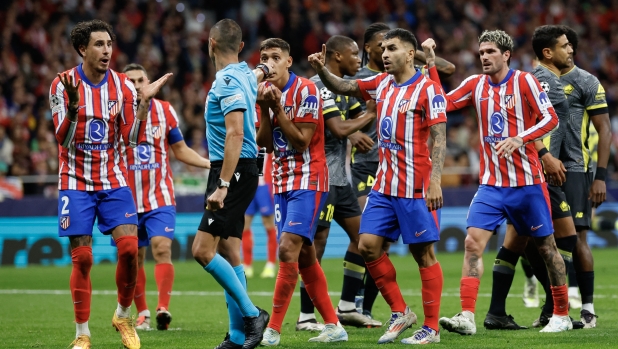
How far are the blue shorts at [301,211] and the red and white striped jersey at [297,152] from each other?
6 cm

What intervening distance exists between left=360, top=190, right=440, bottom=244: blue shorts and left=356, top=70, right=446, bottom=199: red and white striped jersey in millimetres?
69

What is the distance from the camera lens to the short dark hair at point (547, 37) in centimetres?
853

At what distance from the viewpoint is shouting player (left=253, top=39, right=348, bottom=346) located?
23.8 ft

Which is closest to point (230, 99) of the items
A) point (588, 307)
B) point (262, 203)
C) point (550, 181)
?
point (550, 181)

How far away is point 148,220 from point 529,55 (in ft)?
62.6

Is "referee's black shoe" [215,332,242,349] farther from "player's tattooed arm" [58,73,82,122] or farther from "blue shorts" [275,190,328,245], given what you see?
"player's tattooed arm" [58,73,82,122]

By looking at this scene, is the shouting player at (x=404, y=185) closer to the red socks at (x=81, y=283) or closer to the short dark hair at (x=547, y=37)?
the short dark hair at (x=547, y=37)

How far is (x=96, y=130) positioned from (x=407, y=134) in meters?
2.49

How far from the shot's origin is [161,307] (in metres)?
8.70

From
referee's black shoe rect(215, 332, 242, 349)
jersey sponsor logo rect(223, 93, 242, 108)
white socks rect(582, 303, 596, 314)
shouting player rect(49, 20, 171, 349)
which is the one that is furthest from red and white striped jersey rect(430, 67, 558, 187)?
shouting player rect(49, 20, 171, 349)

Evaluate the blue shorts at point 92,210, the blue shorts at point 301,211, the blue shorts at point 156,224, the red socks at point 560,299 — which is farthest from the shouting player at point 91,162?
the red socks at point 560,299

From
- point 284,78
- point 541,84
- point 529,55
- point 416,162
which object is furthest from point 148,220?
point 529,55

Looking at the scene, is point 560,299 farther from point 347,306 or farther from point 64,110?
point 64,110

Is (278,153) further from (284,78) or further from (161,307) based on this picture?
(161,307)
